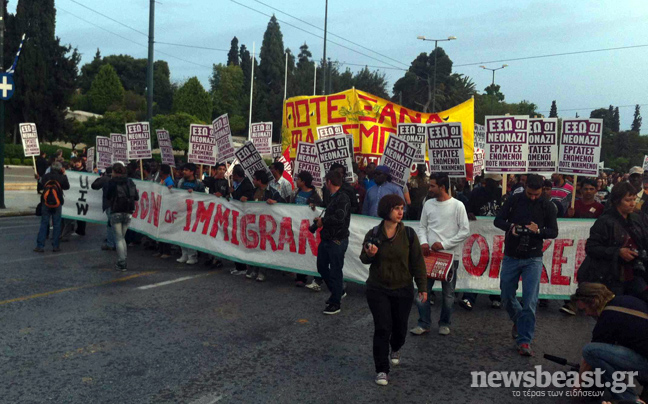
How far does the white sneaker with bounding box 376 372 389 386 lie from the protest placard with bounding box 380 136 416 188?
506cm

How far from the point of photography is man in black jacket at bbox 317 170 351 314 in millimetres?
7637

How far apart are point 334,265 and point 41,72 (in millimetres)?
52696

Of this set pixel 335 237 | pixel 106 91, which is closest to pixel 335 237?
pixel 335 237

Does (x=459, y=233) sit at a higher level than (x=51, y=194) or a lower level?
higher

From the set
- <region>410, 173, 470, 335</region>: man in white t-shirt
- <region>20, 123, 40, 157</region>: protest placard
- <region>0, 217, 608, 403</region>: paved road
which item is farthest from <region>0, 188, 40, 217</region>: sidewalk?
<region>410, 173, 470, 335</region>: man in white t-shirt

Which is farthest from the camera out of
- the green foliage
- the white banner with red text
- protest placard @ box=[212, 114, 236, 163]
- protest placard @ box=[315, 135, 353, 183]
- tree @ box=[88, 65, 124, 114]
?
tree @ box=[88, 65, 124, 114]

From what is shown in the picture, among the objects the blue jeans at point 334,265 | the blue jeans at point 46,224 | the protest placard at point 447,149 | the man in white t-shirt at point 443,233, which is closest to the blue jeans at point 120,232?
the blue jeans at point 46,224

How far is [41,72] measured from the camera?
173 ft

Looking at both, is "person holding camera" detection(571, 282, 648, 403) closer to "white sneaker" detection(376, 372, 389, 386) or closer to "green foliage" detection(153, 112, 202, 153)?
"white sneaker" detection(376, 372, 389, 386)

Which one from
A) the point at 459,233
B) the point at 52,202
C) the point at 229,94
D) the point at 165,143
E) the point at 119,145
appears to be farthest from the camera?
the point at 229,94

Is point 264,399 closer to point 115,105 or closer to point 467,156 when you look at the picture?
point 467,156

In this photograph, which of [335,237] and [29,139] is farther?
[29,139]

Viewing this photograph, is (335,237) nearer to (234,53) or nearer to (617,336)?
(617,336)

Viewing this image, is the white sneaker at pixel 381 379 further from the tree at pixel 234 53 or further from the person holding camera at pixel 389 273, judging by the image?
the tree at pixel 234 53
